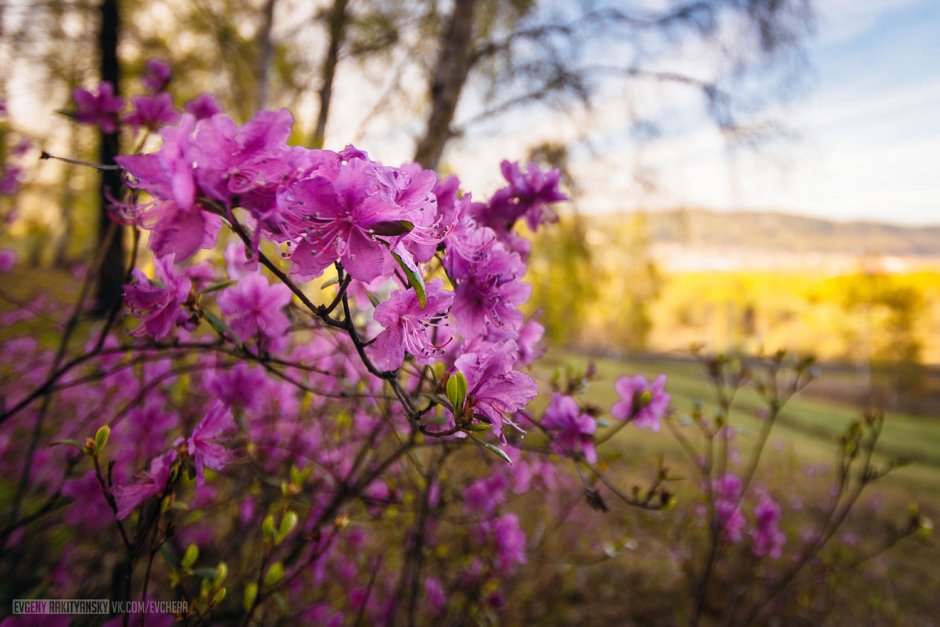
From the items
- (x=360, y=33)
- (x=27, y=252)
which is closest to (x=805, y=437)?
(x=360, y=33)

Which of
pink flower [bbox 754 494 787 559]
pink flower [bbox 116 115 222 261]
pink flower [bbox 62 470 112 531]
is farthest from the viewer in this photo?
pink flower [bbox 754 494 787 559]

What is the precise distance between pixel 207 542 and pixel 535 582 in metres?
2.57

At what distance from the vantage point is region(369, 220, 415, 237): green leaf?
0.59 m

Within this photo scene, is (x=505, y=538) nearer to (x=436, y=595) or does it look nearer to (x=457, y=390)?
(x=436, y=595)

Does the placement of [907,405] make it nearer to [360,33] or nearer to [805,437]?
[805,437]

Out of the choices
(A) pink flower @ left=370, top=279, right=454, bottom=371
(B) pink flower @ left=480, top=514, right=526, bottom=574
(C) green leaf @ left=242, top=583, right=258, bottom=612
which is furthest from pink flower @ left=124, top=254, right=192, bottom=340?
(B) pink flower @ left=480, top=514, right=526, bottom=574

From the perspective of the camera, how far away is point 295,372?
2188mm

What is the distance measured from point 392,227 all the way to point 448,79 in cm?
328

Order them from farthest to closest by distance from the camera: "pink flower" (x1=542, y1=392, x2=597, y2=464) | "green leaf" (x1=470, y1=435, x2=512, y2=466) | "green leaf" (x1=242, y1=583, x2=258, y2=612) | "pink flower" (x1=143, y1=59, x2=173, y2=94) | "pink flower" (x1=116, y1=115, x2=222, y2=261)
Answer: "pink flower" (x1=143, y1=59, x2=173, y2=94)
"pink flower" (x1=542, y1=392, x2=597, y2=464)
"green leaf" (x1=242, y1=583, x2=258, y2=612)
"green leaf" (x1=470, y1=435, x2=512, y2=466)
"pink flower" (x1=116, y1=115, x2=222, y2=261)

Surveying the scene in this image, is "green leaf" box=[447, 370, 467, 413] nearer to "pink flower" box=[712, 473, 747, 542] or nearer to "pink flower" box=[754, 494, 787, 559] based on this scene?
"pink flower" box=[712, 473, 747, 542]

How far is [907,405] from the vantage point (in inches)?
1059

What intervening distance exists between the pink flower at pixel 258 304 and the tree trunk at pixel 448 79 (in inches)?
91.7

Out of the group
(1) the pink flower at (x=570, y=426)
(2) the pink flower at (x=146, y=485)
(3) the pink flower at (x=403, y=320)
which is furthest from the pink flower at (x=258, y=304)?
(1) the pink flower at (x=570, y=426)

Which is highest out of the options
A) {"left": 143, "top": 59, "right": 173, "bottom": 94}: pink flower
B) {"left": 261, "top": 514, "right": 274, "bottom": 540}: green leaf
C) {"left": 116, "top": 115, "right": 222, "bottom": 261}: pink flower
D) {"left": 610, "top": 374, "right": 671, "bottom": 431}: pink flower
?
{"left": 143, "top": 59, "right": 173, "bottom": 94}: pink flower
